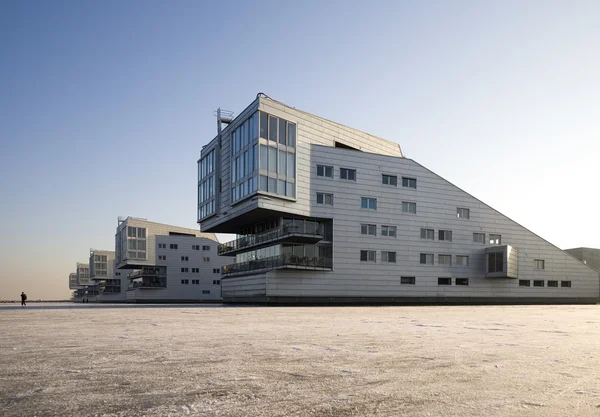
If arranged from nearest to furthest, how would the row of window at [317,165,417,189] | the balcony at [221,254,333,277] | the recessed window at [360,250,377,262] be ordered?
the balcony at [221,254,333,277] < the row of window at [317,165,417,189] < the recessed window at [360,250,377,262]

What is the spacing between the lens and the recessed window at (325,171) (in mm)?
55969

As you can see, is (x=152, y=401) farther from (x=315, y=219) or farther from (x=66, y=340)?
(x=315, y=219)

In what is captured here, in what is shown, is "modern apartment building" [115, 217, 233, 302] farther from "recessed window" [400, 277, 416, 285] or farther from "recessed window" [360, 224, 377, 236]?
"recessed window" [360, 224, 377, 236]

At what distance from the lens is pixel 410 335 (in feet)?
46.7

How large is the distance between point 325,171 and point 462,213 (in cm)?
2085

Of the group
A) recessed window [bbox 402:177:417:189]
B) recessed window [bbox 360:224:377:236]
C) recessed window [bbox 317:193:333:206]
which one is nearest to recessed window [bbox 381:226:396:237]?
recessed window [bbox 360:224:377:236]

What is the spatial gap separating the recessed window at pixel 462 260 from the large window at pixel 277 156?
25.1 m

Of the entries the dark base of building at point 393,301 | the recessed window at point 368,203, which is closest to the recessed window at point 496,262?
the dark base of building at point 393,301

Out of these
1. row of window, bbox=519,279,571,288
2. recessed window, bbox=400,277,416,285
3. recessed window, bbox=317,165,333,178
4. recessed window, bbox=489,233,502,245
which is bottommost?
row of window, bbox=519,279,571,288

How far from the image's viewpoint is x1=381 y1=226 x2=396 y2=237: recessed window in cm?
5934

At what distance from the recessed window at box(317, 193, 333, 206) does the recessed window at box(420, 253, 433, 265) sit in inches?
567

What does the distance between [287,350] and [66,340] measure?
6032 mm

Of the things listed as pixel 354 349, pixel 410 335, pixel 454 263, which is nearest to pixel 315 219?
pixel 454 263

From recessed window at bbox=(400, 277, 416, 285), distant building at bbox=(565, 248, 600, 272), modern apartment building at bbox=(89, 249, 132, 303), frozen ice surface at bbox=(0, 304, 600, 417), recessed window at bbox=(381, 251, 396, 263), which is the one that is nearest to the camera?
frozen ice surface at bbox=(0, 304, 600, 417)
